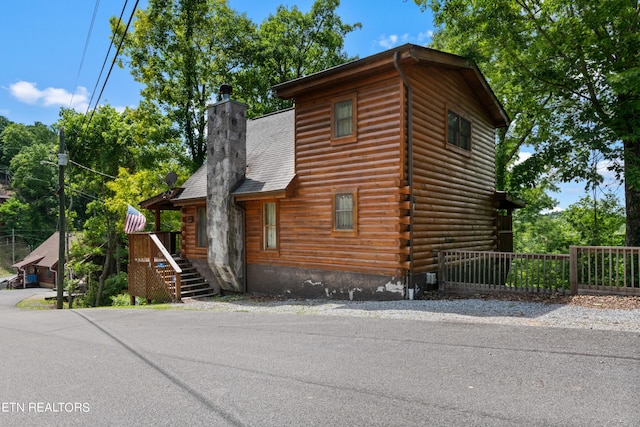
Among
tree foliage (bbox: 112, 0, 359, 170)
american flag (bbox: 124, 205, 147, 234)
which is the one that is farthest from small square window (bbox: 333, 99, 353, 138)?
tree foliage (bbox: 112, 0, 359, 170)

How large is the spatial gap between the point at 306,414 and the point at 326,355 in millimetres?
1937

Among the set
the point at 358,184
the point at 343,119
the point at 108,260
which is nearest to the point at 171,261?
the point at 358,184

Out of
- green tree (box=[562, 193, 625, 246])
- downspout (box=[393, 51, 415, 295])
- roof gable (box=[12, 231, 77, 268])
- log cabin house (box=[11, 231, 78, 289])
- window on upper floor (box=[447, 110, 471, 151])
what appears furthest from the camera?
log cabin house (box=[11, 231, 78, 289])

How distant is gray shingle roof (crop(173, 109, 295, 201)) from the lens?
43.4 feet

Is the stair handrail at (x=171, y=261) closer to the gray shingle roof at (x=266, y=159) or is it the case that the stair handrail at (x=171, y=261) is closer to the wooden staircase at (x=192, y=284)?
the wooden staircase at (x=192, y=284)

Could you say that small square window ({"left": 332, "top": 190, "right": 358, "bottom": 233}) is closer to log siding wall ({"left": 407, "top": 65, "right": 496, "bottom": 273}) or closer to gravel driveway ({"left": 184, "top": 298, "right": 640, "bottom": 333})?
log siding wall ({"left": 407, "top": 65, "right": 496, "bottom": 273})

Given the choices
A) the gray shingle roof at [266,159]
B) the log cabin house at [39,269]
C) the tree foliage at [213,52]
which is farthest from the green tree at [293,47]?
the log cabin house at [39,269]

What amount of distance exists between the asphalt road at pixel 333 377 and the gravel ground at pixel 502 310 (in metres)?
0.60

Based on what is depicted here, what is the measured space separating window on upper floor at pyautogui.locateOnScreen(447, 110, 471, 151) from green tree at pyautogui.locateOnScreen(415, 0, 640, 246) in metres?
1.95

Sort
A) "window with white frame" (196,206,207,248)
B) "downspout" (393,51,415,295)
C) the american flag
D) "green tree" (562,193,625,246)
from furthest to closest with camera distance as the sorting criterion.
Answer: "green tree" (562,193,625,246) < "window with white frame" (196,206,207,248) < the american flag < "downspout" (393,51,415,295)

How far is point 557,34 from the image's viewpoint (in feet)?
42.7

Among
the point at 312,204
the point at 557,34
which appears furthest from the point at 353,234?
the point at 557,34

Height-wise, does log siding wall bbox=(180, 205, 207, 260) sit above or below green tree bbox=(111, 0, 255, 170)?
below

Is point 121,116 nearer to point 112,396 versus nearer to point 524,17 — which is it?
point 524,17
